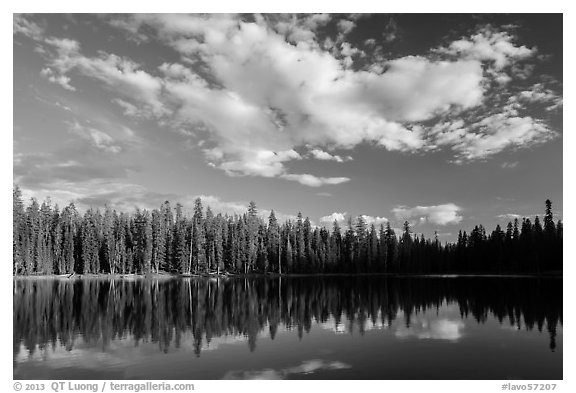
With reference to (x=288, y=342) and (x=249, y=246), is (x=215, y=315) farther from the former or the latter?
(x=249, y=246)

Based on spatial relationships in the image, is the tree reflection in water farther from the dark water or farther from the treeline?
the treeline

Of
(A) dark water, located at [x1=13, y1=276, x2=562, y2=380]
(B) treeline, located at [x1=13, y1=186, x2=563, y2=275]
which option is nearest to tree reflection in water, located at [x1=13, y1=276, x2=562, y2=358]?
(A) dark water, located at [x1=13, y1=276, x2=562, y2=380]

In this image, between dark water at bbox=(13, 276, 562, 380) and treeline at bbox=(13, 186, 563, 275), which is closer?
dark water at bbox=(13, 276, 562, 380)

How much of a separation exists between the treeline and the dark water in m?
94.5

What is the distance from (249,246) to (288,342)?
12090 cm

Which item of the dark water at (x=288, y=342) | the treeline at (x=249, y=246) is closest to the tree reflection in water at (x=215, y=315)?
the dark water at (x=288, y=342)

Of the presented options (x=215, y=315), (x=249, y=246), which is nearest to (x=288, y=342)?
(x=215, y=315)

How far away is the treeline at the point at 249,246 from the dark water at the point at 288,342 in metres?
94.5

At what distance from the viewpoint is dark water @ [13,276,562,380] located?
77.5 ft

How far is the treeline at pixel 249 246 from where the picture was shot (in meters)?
136

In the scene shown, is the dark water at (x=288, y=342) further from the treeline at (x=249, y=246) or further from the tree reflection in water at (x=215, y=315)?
the treeline at (x=249, y=246)
